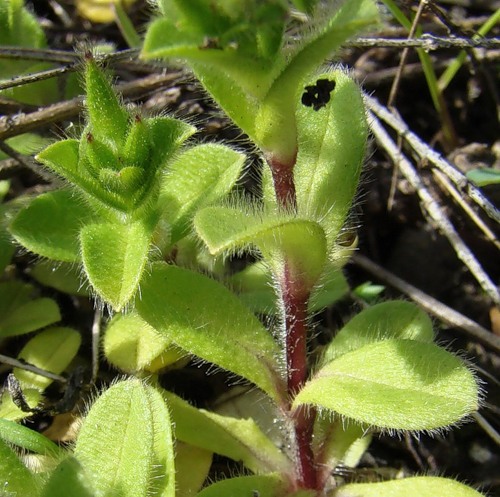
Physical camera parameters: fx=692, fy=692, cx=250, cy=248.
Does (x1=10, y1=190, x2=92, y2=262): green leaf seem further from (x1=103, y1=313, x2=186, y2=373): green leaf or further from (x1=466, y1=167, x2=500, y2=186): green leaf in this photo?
(x1=466, y1=167, x2=500, y2=186): green leaf

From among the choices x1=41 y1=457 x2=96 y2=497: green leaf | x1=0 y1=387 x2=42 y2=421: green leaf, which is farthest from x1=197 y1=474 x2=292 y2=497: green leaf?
x1=0 y1=387 x2=42 y2=421: green leaf

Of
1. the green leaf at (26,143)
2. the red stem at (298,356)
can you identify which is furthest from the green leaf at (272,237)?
the green leaf at (26,143)

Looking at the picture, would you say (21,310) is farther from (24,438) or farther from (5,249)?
(24,438)

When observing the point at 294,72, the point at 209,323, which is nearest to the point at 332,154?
the point at 294,72

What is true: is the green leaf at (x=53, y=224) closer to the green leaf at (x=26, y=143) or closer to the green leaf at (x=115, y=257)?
the green leaf at (x=115, y=257)

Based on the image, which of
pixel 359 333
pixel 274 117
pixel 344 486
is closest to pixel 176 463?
pixel 344 486
